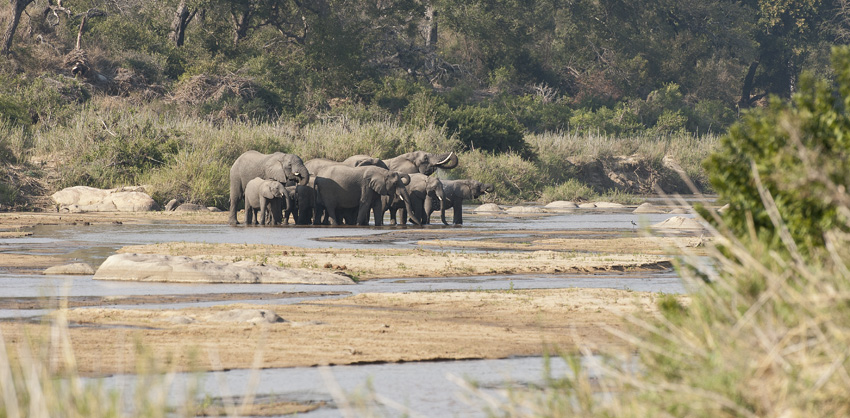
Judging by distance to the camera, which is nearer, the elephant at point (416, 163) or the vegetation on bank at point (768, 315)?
the vegetation on bank at point (768, 315)

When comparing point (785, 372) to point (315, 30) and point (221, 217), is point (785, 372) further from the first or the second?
point (315, 30)

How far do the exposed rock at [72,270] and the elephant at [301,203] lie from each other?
12213 mm

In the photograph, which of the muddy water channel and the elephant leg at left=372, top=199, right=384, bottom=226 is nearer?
the muddy water channel

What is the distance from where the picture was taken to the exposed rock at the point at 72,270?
51.4 ft

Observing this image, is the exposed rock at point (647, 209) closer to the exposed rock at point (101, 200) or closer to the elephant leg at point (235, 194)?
the elephant leg at point (235, 194)

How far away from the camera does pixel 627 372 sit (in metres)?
5.54

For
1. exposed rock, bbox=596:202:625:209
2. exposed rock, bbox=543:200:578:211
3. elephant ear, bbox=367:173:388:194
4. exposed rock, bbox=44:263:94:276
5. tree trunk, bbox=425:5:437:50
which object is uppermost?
tree trunk, bbox=425:5:437:50

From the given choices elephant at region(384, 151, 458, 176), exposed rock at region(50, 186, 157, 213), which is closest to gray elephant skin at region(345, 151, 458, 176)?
elephant at region(384, 151, 458, 176)

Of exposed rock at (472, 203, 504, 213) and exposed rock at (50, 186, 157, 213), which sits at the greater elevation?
exposed rock at (50, 186, 157, 213)

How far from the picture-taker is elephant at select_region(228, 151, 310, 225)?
2870 cm

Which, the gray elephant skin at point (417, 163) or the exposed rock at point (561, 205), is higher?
the gray elephant skin at point (417, 163)

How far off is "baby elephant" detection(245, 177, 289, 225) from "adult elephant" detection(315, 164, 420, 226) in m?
1.13

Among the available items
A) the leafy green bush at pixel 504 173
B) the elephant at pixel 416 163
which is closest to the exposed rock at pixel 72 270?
the elephant at pixel 416 163

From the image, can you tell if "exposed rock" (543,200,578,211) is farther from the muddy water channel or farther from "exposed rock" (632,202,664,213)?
the muddy water channel
